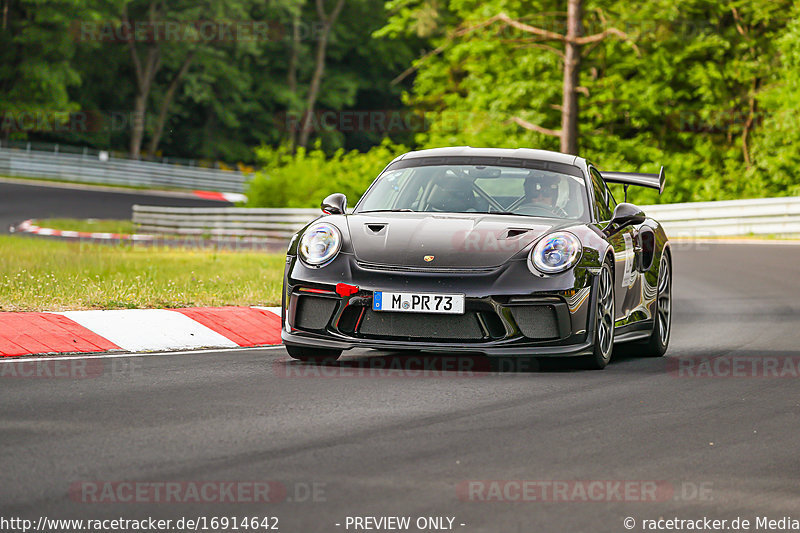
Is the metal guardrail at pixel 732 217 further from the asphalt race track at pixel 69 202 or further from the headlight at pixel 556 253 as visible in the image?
the headlight at pixel 556 253

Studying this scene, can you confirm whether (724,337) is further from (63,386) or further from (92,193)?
(92,193)

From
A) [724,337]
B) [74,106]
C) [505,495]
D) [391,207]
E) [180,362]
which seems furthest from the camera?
[74,106]

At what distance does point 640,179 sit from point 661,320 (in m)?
1.18

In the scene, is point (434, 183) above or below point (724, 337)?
above

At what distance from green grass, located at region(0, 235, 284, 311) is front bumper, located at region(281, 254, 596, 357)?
3.23 metres

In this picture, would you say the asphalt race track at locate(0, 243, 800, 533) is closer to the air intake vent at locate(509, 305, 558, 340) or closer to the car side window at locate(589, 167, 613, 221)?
the air intake vent at locate(509, 305, 558, 340)

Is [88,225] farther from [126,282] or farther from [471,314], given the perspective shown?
[471,314]

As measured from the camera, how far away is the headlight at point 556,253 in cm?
830

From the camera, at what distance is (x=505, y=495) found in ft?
16.3

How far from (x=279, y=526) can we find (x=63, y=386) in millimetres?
A: 3271

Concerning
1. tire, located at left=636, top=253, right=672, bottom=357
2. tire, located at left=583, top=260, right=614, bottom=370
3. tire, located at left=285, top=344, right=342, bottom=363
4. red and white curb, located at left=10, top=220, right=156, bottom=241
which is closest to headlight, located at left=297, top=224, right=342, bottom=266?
tire, located at left=285, top=344, right=342, bottom=363

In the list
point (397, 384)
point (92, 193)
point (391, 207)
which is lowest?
point (92, 193)

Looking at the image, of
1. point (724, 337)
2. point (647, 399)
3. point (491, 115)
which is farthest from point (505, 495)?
point (491, 115)

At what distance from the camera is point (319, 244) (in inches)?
340
